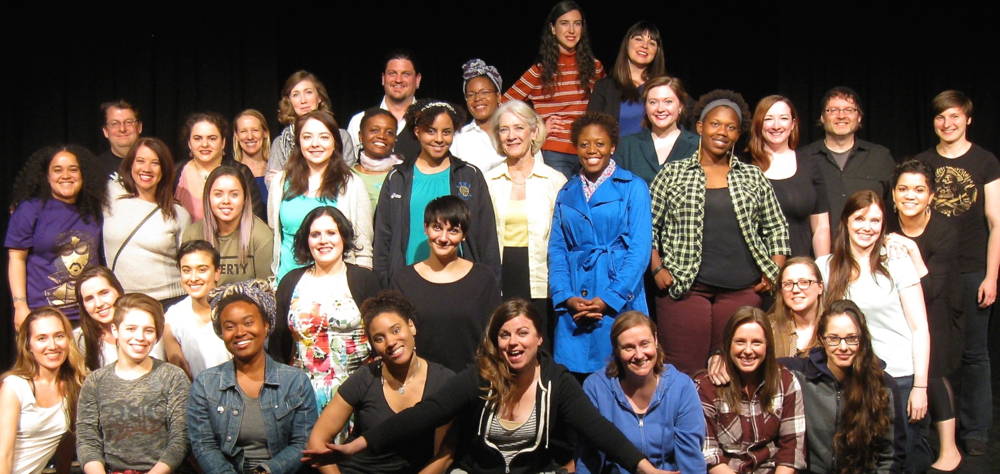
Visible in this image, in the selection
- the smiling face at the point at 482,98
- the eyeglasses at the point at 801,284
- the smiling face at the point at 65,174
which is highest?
the smiling face at the point at 482,98

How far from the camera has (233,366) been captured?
336 cm

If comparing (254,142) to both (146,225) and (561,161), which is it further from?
(561,161)

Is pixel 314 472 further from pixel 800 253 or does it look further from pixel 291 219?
pixel 800 253

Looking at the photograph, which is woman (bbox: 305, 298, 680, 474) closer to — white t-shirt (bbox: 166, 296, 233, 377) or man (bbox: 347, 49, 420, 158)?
white t-shirt (bbox: 166, 296, 233, 377)

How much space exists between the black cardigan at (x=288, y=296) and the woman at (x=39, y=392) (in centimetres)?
73

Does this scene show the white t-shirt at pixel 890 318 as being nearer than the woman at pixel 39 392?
No

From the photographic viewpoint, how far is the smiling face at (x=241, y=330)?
3.29 metres

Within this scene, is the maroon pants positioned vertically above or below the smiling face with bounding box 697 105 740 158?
below

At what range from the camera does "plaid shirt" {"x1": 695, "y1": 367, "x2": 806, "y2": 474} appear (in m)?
3.26

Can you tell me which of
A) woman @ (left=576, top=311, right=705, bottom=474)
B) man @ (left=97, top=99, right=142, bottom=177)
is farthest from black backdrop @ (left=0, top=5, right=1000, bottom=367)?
woman @ (left=576, top=311, right=705, bottom=474)

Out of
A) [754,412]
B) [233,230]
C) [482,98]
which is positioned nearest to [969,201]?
[754,412]

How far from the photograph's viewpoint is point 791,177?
409 centimetres

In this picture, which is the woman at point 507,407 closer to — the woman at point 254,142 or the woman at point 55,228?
the woman at point 55,228

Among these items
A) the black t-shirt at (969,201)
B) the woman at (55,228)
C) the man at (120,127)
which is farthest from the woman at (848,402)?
the man at (120,127)
